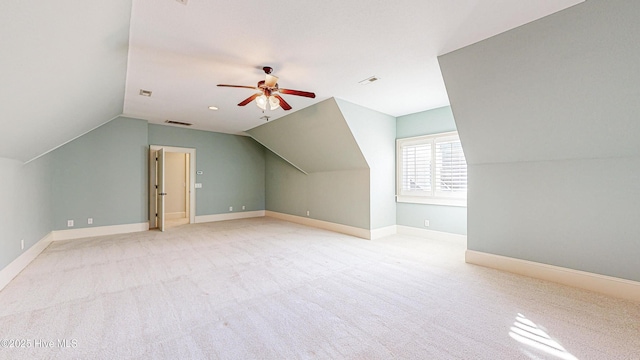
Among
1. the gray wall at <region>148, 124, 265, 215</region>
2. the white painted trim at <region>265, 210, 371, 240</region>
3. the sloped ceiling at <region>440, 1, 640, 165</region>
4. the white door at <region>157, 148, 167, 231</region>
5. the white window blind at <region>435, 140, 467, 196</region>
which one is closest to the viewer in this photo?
the sloped ceiling at <region>440, 1, 640, 165</region>

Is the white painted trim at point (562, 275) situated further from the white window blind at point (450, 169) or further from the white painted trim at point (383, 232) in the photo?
the white painted trim at point (383, 232)

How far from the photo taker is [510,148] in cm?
323

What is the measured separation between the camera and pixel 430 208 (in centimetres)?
508

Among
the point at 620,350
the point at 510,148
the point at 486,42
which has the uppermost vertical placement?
the point at 486,42

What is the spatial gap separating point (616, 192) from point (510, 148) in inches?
41.8

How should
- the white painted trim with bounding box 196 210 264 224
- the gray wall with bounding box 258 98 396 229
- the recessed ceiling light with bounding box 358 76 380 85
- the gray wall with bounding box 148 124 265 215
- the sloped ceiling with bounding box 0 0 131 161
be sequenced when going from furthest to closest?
the white painted trim with bounding box 196 210 264 224 → the gray wall with bounding box 148 124 265 215 → the gray wall with bounding box 258 98 396 229 → the recessed ceiling light with bounding box 358 76 380 85 → the sloped ceiling with bounding box 0 0 131 161

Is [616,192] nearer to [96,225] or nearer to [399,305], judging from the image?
[399,305]

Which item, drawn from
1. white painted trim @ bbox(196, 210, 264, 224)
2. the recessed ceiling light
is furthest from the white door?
the recessed ceiling light

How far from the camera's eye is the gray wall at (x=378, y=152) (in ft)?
15.6

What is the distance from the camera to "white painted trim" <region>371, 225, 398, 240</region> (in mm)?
5131

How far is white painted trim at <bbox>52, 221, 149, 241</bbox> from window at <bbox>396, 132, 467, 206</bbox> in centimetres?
604

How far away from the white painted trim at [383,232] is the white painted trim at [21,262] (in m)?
5.17

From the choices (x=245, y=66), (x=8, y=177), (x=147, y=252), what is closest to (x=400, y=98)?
(x=245, y=66)

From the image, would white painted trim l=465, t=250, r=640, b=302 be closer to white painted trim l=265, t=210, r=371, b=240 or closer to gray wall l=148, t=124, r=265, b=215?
white painted trim l=265, t=210, r=371, b=240
